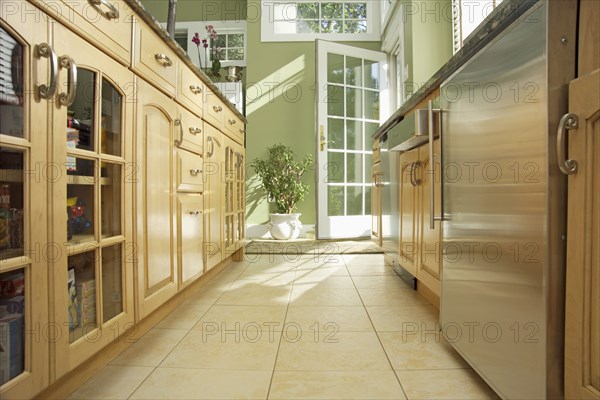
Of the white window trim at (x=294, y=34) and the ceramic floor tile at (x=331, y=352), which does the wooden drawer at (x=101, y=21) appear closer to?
the ceramic floor tile at (x=331, y=352)

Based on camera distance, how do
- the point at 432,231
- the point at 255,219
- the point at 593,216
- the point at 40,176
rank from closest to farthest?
the point at 593,216 < the point at 40,176 < the point at 432,231 < the point at 255,219

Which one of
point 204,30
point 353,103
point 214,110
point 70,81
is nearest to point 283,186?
point 353,103

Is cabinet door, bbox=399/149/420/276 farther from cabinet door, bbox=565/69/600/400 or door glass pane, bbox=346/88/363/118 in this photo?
door glass pane, bbox=346/88/363/118

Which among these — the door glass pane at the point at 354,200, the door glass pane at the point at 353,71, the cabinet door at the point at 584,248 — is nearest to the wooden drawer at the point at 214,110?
the cabinet door at the point at 584,248

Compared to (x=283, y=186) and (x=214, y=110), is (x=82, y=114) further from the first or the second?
(x=283, y=186)

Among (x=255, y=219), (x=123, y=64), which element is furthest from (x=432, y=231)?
(x=255, y=219)

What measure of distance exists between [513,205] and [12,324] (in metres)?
1.04

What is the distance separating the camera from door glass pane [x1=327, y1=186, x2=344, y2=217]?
402 cm

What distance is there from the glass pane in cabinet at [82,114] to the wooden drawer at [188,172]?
56cm

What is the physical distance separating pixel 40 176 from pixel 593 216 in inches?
40.1

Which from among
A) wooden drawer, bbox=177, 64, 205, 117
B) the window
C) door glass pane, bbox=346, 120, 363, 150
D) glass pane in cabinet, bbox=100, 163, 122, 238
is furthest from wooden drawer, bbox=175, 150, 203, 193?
door glass pane, bbox=346, 120, 363, 150

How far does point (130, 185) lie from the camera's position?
114 centimetres

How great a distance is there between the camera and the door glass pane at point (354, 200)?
4.10 metres

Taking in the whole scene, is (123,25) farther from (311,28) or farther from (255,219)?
(311,28)
